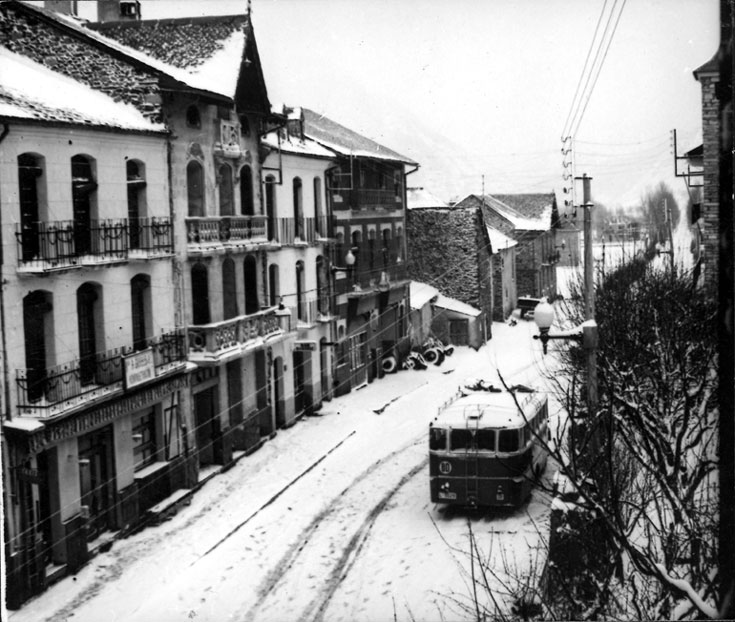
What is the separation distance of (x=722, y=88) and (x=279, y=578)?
49.7 feet

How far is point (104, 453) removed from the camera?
78.5ft

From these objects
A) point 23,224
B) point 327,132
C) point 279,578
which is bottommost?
point 279,578

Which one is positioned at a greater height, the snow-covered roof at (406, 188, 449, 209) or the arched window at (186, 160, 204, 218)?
the snow-covered roof at (406, 188, 449, 209)

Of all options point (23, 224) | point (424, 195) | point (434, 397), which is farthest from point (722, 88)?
point (424, 195)

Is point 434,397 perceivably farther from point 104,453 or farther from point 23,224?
point 23,224

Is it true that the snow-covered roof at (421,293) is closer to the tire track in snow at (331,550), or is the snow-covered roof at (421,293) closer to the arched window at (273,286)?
the arched window at (273,286)

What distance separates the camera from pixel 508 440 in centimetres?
2308

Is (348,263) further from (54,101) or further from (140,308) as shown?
(54,101)

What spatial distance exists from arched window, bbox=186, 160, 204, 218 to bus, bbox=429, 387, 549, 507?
37.7 ft

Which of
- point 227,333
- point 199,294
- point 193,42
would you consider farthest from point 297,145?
point 227,333

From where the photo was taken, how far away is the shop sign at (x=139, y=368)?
24.0m

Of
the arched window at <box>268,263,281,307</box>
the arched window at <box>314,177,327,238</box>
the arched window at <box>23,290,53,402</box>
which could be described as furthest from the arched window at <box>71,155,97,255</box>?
the arched window at <box>314,177,327,238</box>

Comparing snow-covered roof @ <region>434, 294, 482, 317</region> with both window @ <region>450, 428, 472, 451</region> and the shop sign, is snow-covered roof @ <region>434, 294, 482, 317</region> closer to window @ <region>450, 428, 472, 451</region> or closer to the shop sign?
window @ <region>450, 428, 472, 451</region>

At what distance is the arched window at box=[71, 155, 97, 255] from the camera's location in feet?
75.3
